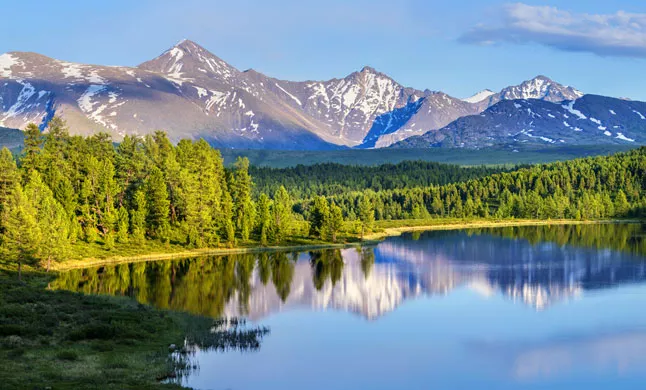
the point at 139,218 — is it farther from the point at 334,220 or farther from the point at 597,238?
the point at 597,238

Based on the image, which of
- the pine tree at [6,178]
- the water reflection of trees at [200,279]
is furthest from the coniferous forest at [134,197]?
the water reflection of trees at [200,279]

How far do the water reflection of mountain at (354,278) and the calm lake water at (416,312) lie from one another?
27cm

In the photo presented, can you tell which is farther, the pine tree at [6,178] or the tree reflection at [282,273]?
the pine tree at [6,178]

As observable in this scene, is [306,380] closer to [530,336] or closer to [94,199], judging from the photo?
[530,336]

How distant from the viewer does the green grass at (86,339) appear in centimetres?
4722

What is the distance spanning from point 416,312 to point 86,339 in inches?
1579

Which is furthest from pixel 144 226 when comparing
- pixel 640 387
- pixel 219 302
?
pixel 640 387

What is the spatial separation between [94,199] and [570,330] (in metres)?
93.0

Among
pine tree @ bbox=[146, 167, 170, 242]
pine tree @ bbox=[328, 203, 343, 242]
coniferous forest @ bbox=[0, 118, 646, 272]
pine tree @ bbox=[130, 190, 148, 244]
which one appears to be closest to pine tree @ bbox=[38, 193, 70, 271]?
coniferous forest @ bbox=[0, 118, 646, 272]

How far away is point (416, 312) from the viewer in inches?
3396

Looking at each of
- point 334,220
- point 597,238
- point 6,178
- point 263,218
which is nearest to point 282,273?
point 263,218

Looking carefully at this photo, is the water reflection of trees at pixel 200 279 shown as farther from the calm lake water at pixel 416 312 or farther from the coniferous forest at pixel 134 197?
the coniferous forest at pixel 134 197

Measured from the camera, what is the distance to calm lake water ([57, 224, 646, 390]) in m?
56.8

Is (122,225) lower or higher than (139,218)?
lower
